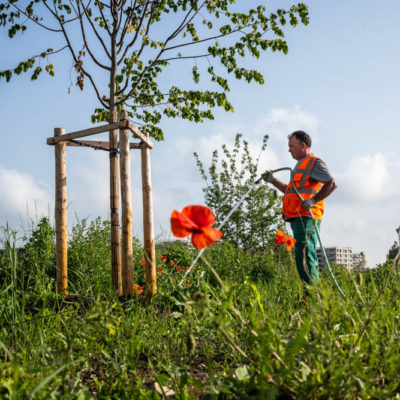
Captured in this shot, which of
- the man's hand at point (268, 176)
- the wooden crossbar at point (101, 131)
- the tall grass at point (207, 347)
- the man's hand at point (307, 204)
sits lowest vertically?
the tall grass at point (207, 347)

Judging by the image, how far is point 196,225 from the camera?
147 cm

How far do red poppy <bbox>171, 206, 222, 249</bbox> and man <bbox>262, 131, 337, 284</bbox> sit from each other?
292cm

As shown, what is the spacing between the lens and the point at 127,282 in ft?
14.5

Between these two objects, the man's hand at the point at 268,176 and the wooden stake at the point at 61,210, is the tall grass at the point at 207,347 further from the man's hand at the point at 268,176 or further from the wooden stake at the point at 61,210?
the man's hand at the point at 268,176

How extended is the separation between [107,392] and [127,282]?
2425mm

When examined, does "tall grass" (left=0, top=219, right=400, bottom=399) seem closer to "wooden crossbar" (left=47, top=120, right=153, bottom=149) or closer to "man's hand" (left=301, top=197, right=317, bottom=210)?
"man's hand" (left=301, top=197, right=317, bottom=210)

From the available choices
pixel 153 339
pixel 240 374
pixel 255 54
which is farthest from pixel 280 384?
pixel 255 54

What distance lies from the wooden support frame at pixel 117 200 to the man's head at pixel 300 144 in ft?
5.70

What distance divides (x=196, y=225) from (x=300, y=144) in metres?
3.63

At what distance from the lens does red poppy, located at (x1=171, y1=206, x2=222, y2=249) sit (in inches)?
56.8

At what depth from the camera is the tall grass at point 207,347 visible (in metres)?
1.50

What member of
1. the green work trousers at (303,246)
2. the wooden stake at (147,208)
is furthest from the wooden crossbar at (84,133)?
the green work trousers at (303,246)

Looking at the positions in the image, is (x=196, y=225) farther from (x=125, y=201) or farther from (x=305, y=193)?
(x=305, y=193)

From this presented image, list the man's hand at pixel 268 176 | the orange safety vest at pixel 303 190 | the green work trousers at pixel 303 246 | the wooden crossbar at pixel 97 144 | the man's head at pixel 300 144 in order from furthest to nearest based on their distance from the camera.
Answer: the wooden crossbar at pixel 97 144
the man's head at pixel 300 144
the orange safety vest at pixel 303 190
the green work trousers at pixel 303 246
the man's hand at pixel 268 176
